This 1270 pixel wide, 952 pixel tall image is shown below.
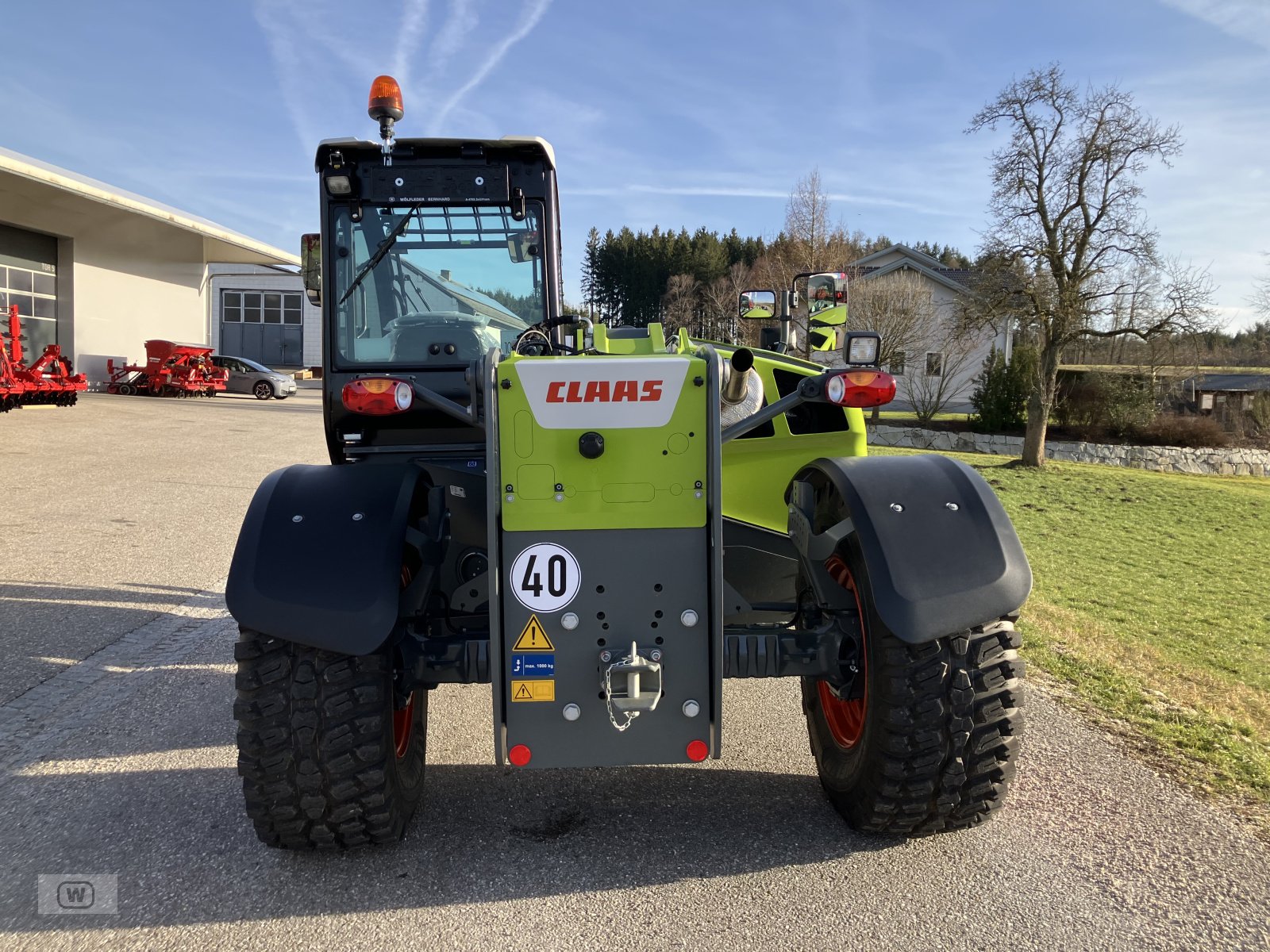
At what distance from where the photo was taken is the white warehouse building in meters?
24.3

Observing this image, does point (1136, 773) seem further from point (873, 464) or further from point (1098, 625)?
point (1098, 625)

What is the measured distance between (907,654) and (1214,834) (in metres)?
1.45

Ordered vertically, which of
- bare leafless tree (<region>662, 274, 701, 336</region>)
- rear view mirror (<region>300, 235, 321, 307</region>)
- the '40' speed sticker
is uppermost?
bare leafless tree (<region>662, 274, 701, 336</region>)

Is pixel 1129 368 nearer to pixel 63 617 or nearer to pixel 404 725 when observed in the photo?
pixel 63 617

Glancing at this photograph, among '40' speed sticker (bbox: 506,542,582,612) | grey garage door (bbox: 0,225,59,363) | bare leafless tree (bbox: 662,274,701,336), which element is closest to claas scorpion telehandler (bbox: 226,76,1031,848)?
'40' speed sticker (bbox: 506,542,582,612)

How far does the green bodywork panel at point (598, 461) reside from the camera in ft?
9.38

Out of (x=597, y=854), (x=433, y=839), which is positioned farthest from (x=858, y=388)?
(x=433, y=839)

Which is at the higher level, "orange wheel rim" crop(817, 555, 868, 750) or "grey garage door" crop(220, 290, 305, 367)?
"grey garage door" crop(220, 290, 305, 367)

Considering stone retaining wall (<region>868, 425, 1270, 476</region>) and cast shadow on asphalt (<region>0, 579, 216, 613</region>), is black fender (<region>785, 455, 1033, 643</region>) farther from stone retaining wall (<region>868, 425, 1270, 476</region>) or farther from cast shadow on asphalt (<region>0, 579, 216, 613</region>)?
stone retaining wall (<region>868, 425, 1270, 476</region>)

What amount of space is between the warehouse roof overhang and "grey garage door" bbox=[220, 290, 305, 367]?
14.9 m

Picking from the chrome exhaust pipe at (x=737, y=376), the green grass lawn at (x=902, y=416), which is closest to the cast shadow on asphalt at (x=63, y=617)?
the chrome exhaust pipe at (x=737, y=376)

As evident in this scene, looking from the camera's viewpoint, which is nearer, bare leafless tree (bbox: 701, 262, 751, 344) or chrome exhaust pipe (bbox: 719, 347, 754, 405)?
chrome exhaust pipe (bbox: 719, 347, 754, 405)

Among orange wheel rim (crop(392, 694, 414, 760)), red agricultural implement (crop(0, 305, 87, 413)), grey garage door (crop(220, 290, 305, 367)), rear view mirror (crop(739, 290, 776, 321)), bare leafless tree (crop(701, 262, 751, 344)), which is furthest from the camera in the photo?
grey garage door (crop(220, 290, 305, 367))

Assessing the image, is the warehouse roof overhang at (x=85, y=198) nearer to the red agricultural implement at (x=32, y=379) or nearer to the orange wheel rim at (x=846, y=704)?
the red agricultural implement at (x=32, y=379)
